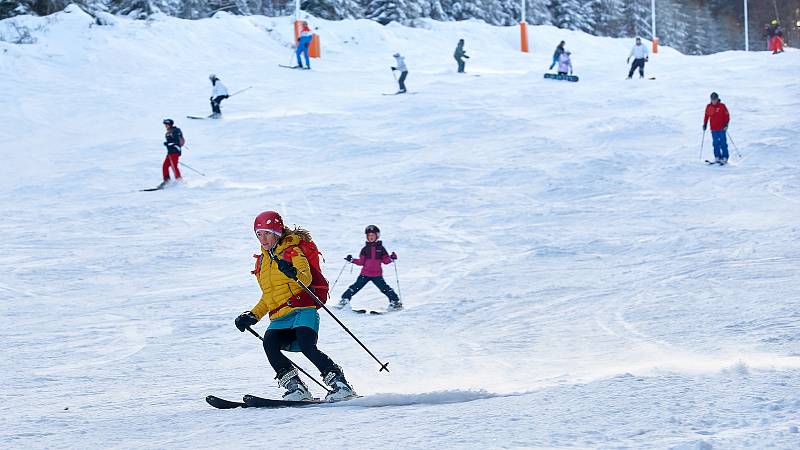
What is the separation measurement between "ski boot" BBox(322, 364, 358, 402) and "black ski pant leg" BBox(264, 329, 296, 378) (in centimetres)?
25

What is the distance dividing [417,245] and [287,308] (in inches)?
283

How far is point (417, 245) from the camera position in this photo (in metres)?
12.7

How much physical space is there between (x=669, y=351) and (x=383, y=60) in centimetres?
2579

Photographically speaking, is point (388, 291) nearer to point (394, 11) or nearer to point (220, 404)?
point (220, 404)

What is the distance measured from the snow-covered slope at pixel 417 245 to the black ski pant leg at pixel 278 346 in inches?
15.7

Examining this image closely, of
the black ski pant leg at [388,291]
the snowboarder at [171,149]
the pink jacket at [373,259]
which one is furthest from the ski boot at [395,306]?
the snowboarder at [171,149]

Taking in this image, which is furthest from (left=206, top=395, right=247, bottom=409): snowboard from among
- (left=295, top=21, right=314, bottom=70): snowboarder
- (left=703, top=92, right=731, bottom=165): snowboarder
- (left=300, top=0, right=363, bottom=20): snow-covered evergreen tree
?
(left=300, top=0, right=363, bottom=20): snow-covered evergreen tree

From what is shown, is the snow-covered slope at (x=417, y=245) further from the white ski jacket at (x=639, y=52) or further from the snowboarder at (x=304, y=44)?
the white ski jacket at (x=639, y=52)

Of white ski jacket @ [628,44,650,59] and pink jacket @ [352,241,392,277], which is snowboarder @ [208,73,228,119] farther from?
pink jacket @ [352,241,392,277]

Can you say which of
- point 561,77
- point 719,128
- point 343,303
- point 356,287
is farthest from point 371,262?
point 561,77

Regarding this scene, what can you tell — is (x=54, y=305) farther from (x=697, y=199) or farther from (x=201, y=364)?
(x=697, y=199)

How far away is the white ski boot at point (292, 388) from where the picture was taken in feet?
18.3

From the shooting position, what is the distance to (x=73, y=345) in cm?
837

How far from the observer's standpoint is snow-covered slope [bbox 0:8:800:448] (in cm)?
484
